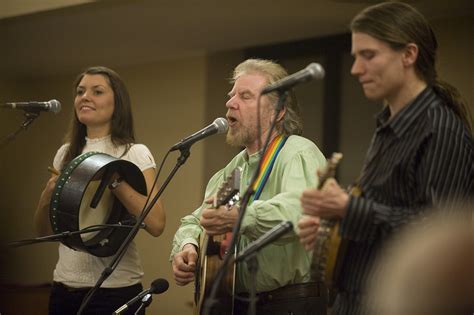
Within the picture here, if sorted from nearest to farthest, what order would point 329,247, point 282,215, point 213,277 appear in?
point 329,247 < point 282,215 < point 213,277

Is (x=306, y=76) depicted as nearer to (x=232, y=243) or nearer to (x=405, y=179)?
(x=405, y=179)

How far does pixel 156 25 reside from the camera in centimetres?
589

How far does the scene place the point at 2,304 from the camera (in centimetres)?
571

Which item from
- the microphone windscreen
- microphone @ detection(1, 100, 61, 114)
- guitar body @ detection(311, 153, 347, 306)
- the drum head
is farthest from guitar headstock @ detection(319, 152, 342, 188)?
microphone @ detection(1, 100, 61, 114)

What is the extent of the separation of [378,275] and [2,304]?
4.31 m

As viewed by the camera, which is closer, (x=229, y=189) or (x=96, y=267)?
(x=229, y=189)

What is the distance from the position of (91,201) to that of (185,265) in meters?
0.58

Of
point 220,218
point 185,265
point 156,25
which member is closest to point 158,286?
point 185,265

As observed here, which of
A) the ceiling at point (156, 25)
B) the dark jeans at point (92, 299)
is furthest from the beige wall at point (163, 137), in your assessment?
the dark jeans at point (92, 299)

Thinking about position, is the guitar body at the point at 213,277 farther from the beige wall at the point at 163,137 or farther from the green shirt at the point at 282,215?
the beige wall at the point at 163,137

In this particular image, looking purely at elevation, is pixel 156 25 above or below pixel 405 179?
above

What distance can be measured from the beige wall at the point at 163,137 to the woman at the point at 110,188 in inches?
91.2

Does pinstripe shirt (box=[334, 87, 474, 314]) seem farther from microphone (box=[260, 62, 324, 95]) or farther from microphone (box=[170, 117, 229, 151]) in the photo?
microphone (box=[170, 117, 229, 151])

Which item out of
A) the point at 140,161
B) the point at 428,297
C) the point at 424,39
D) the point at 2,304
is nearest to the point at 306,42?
the point at 140,161
